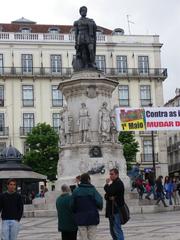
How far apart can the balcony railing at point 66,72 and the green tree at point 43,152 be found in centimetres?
976

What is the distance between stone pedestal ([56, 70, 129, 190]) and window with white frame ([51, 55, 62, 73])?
3953cm

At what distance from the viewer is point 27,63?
63.2 meters

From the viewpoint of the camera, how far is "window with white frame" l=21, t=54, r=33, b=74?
62969 mm

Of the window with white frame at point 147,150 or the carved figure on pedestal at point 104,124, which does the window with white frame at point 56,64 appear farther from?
the carved figure on pedestal at point 104,124

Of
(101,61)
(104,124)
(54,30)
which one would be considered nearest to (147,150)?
(101,61)

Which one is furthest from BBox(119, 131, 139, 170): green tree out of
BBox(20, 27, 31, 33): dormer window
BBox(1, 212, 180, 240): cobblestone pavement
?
BBox(1, 212, 180, 240): cobblestone pavement

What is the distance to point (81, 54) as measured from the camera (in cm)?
2500

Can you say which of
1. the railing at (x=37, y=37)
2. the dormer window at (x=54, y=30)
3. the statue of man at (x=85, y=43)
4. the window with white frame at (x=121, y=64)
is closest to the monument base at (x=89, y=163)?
the statue of man at (x=85, y=43)

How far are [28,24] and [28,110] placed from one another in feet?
40.6

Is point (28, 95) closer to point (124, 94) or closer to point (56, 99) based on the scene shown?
point (56, 99)

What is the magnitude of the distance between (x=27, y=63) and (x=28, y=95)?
360cm

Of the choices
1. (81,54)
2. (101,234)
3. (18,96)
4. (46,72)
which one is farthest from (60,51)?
(101,234)

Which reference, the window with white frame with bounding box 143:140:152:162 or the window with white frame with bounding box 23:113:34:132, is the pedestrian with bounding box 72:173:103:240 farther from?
the window with white frame with bounding box 143:140:152:162

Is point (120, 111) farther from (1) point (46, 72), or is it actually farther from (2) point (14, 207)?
(1) point (46, 72)
